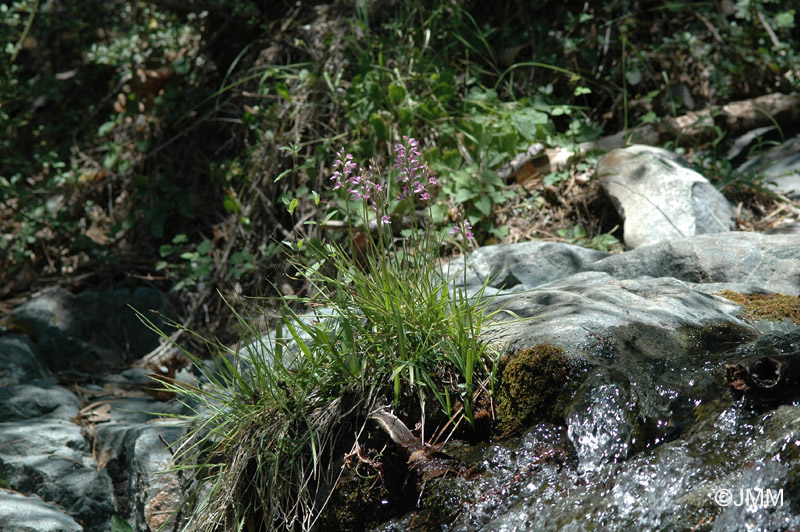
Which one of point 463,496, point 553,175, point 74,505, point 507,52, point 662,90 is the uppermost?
point 507,52

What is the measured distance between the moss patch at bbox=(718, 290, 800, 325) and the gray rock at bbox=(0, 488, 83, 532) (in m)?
2.52

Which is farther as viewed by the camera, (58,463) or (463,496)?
(58,463)

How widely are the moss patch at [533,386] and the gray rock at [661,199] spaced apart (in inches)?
77.0

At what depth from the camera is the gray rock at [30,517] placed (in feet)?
7.68

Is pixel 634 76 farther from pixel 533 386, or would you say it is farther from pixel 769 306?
pixel 533 386

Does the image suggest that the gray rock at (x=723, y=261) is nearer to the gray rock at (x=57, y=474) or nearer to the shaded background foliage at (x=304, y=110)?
the shaded background foliage at (x=304, y=110)

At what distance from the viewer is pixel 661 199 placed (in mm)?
3820

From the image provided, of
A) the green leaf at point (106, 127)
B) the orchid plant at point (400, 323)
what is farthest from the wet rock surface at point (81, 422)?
the green leaf at point (106, 127)

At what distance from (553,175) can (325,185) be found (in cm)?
146

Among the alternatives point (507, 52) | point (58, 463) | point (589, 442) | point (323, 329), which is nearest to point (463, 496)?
point (589, 442)

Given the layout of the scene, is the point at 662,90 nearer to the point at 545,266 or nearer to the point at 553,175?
the point at 553,175

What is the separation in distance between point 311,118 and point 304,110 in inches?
2.8

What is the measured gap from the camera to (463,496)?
183 cm

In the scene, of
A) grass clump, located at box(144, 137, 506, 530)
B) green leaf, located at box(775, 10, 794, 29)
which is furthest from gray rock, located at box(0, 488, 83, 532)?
green leaf, located at box(775, 10, 794, 29)
